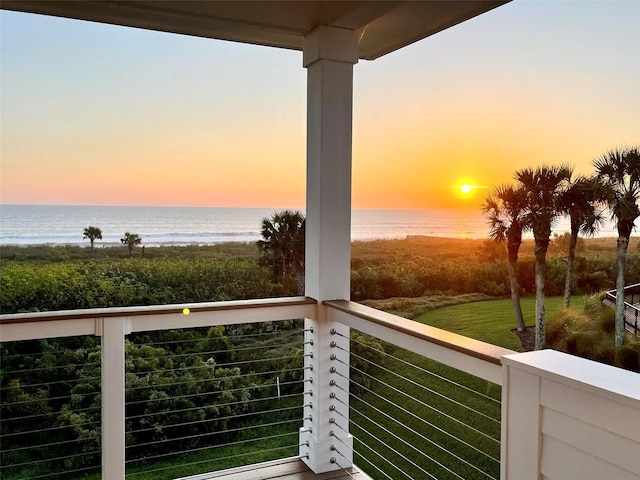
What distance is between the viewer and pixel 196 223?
3668 mm

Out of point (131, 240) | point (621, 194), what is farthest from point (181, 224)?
point (621, 194)

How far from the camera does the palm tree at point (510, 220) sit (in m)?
2.94

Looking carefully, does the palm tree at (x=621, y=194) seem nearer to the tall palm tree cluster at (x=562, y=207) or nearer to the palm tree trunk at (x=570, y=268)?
the tall palm tree cluster at (x=562, y=207)

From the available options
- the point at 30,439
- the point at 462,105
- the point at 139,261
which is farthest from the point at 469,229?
the point at 30,439

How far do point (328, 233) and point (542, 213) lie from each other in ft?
3.89

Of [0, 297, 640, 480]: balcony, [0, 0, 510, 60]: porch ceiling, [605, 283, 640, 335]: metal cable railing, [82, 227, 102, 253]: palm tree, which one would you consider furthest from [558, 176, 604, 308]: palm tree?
[82, 227, 102, 253]: palm tree

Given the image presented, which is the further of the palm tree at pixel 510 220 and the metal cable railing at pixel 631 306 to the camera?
the palm tree at pixel 510 220

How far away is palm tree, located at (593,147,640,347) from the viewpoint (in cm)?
197

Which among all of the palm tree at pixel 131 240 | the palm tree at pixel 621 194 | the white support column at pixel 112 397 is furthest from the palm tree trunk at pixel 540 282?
the palm tree at pixel 131 240

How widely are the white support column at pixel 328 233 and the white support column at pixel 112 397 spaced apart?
974 mm

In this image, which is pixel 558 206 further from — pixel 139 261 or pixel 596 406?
pixel 139 261

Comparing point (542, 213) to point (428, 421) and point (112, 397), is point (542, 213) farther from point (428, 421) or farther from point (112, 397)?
point (112, 397)

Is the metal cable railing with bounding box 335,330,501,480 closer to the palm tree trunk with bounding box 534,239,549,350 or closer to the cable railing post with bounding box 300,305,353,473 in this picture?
the cable railing post with bounding box 300,305,353,473

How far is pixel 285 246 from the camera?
3.57m
